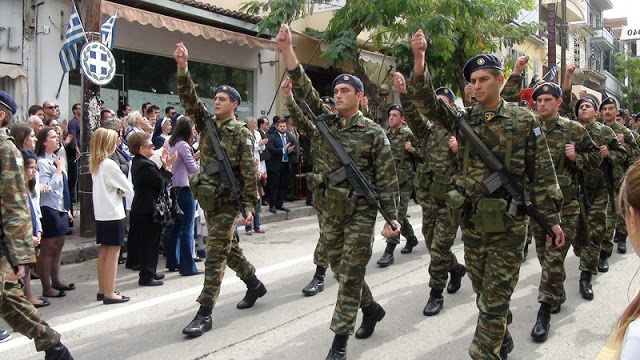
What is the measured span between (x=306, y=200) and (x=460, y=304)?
726 cm

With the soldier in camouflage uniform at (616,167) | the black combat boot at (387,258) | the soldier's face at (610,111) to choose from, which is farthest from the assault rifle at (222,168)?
the soldier's face at (610,111)

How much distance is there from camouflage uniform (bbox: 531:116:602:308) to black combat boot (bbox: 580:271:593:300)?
0.59 meters

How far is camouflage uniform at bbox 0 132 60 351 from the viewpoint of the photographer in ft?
11.9

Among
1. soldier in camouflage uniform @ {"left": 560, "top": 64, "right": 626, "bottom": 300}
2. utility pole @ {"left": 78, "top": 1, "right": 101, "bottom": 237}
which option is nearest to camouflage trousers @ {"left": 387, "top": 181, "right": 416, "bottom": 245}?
soldier in camouflage uniform @ {"left": 560, "top": 64, "right": 626, "bottom": 300}

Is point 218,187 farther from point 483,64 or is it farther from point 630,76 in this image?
point 630,76

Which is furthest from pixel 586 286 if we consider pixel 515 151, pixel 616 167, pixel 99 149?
pixel 99 149

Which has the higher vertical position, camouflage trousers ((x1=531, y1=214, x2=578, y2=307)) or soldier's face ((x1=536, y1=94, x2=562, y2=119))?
soldier's face ((x1=536, y1=94, x2=562, y2=119))

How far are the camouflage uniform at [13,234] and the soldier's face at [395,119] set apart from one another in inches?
187

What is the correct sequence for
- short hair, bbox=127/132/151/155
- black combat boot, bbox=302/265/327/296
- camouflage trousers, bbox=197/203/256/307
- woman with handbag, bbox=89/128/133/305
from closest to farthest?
camouflage trousers, bbox=197/203/256/307 < woman with handbag, bbox=89/128/133/305 < black combat boot, bbox=302/265/327/296 < short hair, bbox=127/132/151/155

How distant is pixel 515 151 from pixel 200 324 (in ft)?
9.16

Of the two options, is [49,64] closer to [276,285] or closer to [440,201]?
[276,285]

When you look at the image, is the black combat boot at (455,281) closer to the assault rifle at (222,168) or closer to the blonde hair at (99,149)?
the assault rifle at (222,168)

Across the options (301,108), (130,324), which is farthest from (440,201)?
(130,324)

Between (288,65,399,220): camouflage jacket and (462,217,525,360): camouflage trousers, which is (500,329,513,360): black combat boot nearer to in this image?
(462,217,525,360): camouflage trousers
